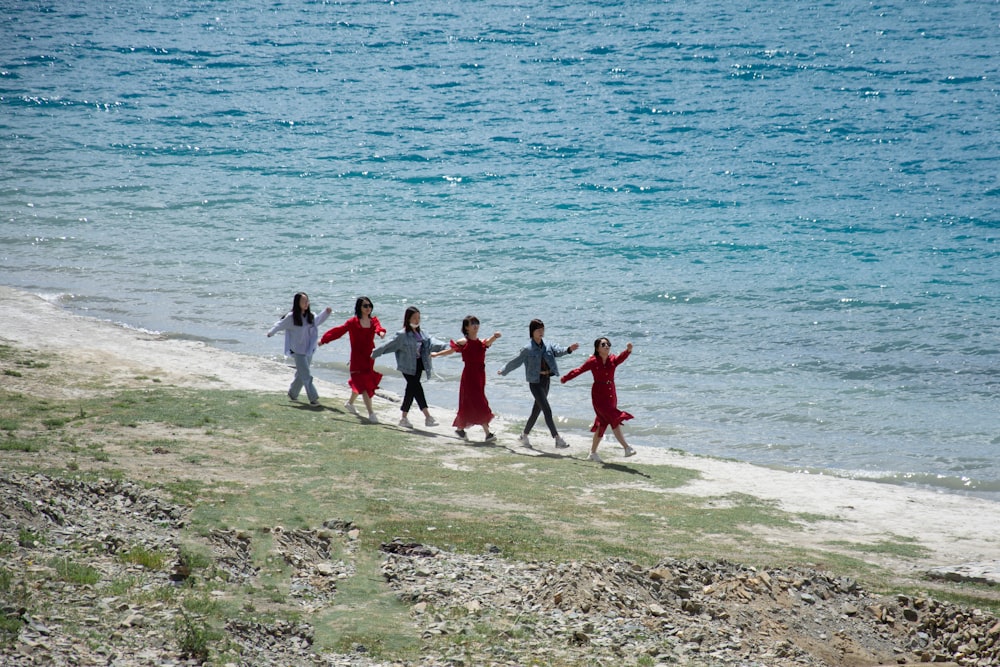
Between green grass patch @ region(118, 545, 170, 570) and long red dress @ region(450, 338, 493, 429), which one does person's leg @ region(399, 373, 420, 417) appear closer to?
long red dress @ region(450, 338, 493, 429)

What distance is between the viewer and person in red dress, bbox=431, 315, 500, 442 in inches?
620

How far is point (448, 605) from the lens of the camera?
9.02m

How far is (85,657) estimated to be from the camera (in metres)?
7.16

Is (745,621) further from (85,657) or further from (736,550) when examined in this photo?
(85,657)

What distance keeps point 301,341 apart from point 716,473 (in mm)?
6703

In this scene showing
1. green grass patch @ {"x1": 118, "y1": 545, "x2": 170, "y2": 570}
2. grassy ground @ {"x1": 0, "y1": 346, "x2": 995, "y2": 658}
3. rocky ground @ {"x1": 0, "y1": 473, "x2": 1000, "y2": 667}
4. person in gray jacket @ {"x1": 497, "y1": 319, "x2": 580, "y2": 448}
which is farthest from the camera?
person in gray jacket @ {"x1": 497, "y1": 319, "x2": 580, "y2": 448}

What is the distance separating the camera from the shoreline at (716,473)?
40.0 ft

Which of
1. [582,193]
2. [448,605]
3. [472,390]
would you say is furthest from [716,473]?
[582,193]

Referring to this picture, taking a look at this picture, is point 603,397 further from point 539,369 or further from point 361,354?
point 361,354

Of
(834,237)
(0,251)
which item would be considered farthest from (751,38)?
(0,251)

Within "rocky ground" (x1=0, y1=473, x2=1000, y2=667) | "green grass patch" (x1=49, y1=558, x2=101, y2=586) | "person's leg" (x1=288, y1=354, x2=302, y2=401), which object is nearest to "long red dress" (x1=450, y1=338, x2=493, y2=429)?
"person's leg" (x1=288, y1=354, x2=302, y2=401)

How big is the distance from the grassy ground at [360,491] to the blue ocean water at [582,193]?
3.94m

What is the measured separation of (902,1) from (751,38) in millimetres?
12861

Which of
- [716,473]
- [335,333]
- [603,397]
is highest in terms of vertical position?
[335,333]
